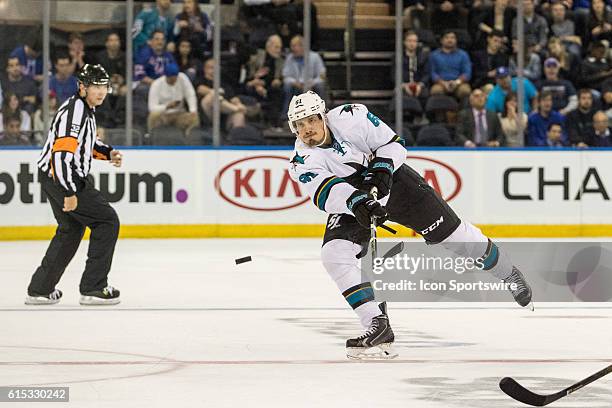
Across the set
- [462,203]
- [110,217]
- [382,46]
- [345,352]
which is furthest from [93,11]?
[345,352]

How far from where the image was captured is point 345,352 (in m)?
6.47

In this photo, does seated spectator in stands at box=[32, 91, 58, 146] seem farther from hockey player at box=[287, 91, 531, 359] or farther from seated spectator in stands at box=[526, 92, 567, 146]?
hockey player at box=[287, 91, 531, 359]

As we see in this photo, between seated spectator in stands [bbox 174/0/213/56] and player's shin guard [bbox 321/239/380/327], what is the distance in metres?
8.18

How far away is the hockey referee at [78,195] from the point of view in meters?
8.41

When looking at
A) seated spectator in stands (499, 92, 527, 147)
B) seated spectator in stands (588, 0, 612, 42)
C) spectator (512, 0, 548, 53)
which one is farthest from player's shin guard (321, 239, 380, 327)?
seated spectator in stands (588, 0, 612, 42)

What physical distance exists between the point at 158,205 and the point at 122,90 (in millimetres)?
1210

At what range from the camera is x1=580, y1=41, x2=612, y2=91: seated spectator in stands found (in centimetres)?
1504

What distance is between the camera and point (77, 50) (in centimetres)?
1411

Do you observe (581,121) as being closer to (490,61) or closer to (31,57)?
(490,61)

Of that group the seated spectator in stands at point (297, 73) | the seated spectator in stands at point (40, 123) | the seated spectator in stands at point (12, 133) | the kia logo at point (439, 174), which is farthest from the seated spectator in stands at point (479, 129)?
the seated spectator in stands at point (12, 133)

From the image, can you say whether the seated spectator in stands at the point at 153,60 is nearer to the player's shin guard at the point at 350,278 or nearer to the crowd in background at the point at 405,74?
the crowd in background at the point at 405,74

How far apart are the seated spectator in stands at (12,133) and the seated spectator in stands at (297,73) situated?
267 cm

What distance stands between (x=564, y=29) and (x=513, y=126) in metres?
1.32

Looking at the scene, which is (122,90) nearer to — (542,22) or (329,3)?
(329,3)
